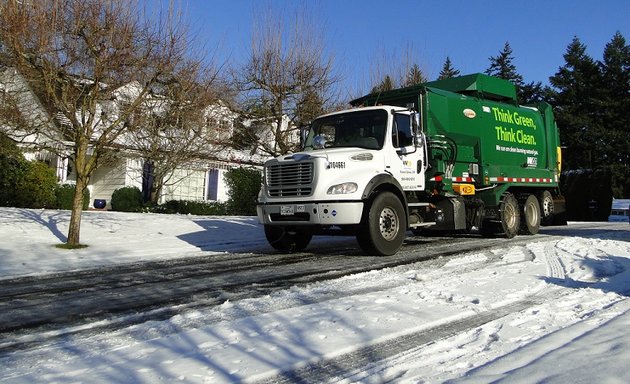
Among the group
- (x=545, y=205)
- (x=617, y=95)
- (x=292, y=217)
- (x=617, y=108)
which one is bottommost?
(x=292, y=217)

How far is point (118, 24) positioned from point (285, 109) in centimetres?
1248

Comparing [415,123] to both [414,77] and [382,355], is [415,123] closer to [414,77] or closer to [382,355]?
[382,355]

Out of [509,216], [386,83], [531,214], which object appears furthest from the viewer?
[386,83]

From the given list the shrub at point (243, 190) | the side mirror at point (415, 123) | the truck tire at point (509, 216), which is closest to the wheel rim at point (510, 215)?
the truck tire at point (509, 216)

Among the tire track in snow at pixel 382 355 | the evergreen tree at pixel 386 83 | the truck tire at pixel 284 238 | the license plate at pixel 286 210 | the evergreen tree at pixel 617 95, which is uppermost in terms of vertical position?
the evergreen tree at pixel 617 95

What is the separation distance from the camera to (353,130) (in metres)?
9.49

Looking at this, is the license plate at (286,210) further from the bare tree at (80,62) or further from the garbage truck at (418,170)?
the bare tree at (80,62)

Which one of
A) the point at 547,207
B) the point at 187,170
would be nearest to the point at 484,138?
the point at 547,207

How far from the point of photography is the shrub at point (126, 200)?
21406mm

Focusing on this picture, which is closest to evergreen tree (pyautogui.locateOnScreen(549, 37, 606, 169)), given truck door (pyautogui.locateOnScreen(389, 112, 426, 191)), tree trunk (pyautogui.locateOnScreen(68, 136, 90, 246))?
truck door (pyautogui.locateOnScreen(389, 112, 426, 191))

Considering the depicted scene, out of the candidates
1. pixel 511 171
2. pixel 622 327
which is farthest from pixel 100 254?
pixel 511 171

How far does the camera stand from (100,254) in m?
9.74

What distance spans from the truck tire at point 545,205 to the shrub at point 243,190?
10.7 metres

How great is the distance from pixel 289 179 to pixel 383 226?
177cm
